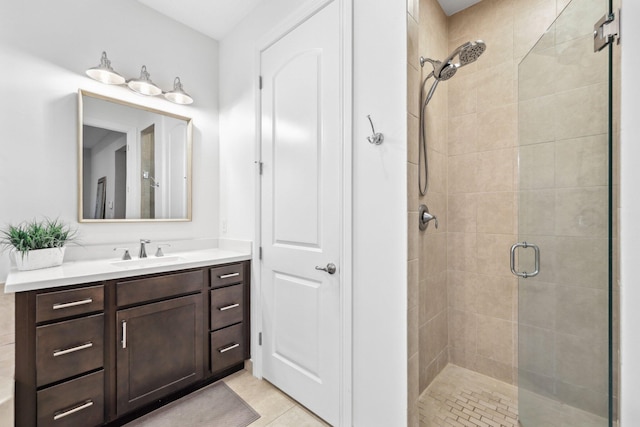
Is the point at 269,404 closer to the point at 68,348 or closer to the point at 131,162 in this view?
the point at 68,348

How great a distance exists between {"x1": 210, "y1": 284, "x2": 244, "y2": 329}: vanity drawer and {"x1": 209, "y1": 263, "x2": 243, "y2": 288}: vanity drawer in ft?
0.13

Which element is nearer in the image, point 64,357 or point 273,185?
point 64,357

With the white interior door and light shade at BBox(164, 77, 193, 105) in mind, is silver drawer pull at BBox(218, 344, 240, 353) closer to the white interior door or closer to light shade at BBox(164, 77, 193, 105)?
the white interior door

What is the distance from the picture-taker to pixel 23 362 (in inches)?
49.6

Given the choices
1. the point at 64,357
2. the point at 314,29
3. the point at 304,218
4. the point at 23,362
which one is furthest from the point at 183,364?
the point at 314,29

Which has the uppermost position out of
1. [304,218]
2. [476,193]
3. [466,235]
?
[476,193]

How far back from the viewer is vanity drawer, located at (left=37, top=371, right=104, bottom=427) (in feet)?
4.32

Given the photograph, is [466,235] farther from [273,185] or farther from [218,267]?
[218,267]

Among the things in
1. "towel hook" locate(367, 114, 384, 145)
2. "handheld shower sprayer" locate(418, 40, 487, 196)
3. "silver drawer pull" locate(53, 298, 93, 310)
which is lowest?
"silver drawer pull" locate(53, 298, 93, 310)

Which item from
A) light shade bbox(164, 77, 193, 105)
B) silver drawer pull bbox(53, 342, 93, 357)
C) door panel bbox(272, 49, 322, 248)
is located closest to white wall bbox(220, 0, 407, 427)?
door panel bbox(272, 49, 322, 248)

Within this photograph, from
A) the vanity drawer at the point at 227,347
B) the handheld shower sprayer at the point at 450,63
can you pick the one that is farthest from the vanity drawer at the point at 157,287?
the handheld shower sprayer at the point at 450,63

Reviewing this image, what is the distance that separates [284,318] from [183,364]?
0.69 metres

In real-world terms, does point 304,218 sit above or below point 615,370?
above

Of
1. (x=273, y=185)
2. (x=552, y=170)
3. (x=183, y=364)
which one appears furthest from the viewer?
(x=273, y=185)
